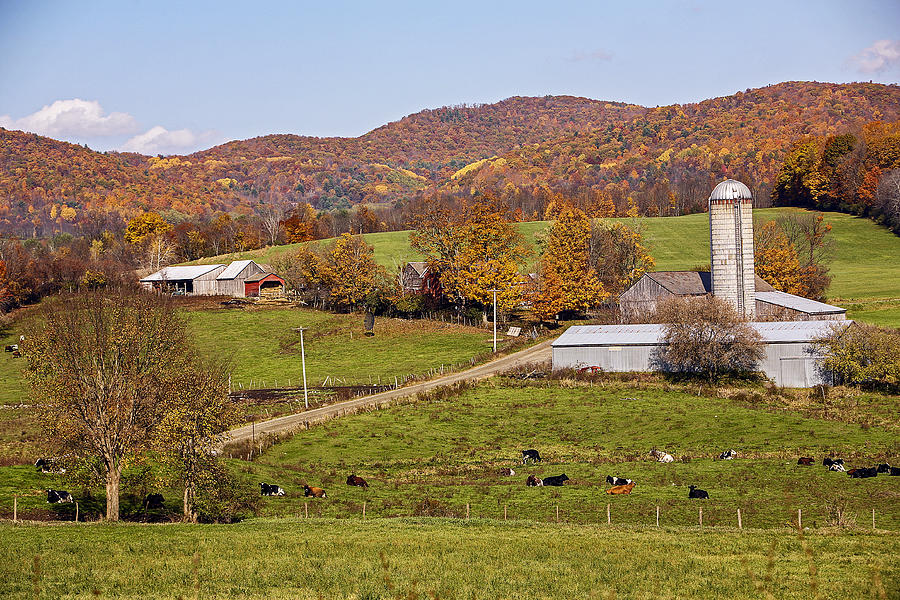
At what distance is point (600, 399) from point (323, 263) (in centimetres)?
5155

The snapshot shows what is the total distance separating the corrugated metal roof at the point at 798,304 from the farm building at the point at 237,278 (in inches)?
2480

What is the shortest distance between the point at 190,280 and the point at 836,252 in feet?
295

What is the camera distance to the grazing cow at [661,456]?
42.2m

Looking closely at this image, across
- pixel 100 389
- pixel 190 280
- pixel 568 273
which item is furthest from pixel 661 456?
pixel 190 280

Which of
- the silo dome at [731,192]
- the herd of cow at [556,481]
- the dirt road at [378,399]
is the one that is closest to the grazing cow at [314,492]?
the herd of cow at [556,481]

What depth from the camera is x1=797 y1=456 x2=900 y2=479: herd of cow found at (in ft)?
119

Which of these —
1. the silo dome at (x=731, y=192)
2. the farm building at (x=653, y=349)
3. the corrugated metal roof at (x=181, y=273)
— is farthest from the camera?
the corrugated metal roof at (x=181, y=273)

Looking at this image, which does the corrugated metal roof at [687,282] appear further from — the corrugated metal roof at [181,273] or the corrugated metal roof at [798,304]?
the corrugated metal roof at [181,273]

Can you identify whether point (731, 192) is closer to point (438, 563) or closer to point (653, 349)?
point (653, 349)

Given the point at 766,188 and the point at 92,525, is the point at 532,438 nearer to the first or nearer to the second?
the point at 92,525

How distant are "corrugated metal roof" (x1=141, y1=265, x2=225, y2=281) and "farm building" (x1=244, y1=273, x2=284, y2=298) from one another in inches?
372

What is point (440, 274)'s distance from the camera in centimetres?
9581

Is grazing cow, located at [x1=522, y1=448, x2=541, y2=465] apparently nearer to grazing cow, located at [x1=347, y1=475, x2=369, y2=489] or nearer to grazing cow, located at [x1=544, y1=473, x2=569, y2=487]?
grazing cow, located at [x1=544, y1=473, x2=569, y2=487]

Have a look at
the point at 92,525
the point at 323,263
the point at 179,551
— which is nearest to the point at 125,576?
the point at 179,551
